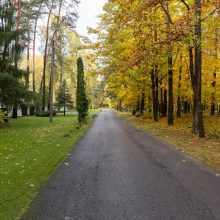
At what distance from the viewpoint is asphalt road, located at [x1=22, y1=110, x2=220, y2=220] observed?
17.0 ft

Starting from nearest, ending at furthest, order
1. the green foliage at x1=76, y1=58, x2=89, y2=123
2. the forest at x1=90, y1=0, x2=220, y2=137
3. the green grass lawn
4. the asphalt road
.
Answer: the asphalt road, the green grass lawn, the forest at x1=90, y1=0, x2=220, y2=137, the green foliage at x1=76, y1=58, x2=89, y2=123

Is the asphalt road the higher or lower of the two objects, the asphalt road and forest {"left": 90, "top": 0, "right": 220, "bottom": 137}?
the lower

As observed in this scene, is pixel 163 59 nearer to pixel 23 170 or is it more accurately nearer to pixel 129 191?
pixel 23 170

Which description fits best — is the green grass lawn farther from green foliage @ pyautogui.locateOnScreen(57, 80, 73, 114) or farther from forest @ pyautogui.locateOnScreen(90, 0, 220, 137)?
green foliage @ pyautogui.locateOnScreen(57, 80, 73, 114)

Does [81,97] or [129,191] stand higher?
[81,97]

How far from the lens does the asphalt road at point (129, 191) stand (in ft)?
17.0

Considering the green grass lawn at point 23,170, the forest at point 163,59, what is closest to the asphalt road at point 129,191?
the green grass lawn at point 23,170

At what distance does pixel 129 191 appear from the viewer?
6.45 metres

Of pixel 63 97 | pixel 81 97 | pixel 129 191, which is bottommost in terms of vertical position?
pixel 129 191

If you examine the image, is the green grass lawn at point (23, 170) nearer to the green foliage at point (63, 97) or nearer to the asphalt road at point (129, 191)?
the asphalt road at point (129, 191)

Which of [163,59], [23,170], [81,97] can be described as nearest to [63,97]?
[81,97]

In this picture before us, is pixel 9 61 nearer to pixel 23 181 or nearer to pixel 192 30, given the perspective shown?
pixel 192 30

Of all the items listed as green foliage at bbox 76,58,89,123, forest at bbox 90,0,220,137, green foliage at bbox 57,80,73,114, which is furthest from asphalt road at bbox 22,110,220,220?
green foliage at bbox 57,80,73,114

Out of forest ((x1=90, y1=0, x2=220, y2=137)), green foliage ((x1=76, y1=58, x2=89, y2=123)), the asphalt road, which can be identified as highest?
forest ((x1=90, y1=0, x2=220, y2=137))
